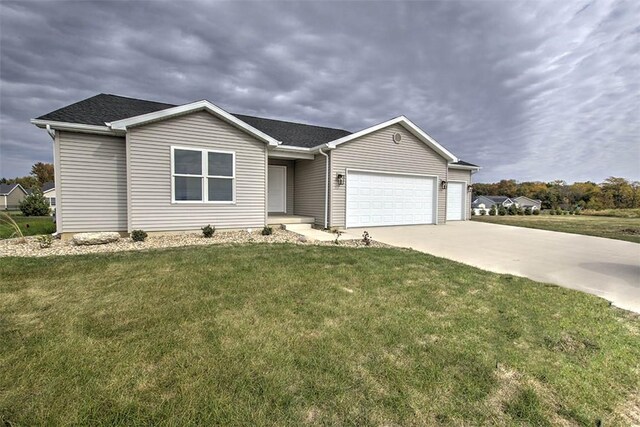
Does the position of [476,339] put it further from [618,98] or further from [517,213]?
[517,213]

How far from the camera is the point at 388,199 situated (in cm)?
1276

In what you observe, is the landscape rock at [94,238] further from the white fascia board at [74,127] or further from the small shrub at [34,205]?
the small shrub at [34,205]

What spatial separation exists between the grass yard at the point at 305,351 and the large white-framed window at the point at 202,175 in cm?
450

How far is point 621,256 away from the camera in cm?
723

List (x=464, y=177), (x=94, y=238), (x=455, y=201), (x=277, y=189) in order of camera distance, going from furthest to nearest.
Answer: (x=464, y=177), (x=455, y=201), (x=277, y=189), (x=94, y=238)

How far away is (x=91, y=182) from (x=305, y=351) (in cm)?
912

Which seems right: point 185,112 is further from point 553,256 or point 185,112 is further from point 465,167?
point 465,167

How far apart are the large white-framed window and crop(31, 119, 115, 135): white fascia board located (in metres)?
1.88

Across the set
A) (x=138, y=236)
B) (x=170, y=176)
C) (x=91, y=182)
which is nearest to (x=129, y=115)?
(x=91, y=182)

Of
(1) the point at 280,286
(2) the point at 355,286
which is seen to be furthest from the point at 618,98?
(1) the point at 280,286

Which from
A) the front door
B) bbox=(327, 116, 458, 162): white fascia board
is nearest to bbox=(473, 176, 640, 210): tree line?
bbox=(327, 116, 458, 162): white fascia board

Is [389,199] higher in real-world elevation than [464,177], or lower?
lower

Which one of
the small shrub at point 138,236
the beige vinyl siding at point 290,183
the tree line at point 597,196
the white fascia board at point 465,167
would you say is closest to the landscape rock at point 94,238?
the small shrub at point 138,236

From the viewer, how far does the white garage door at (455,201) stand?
16609mm
